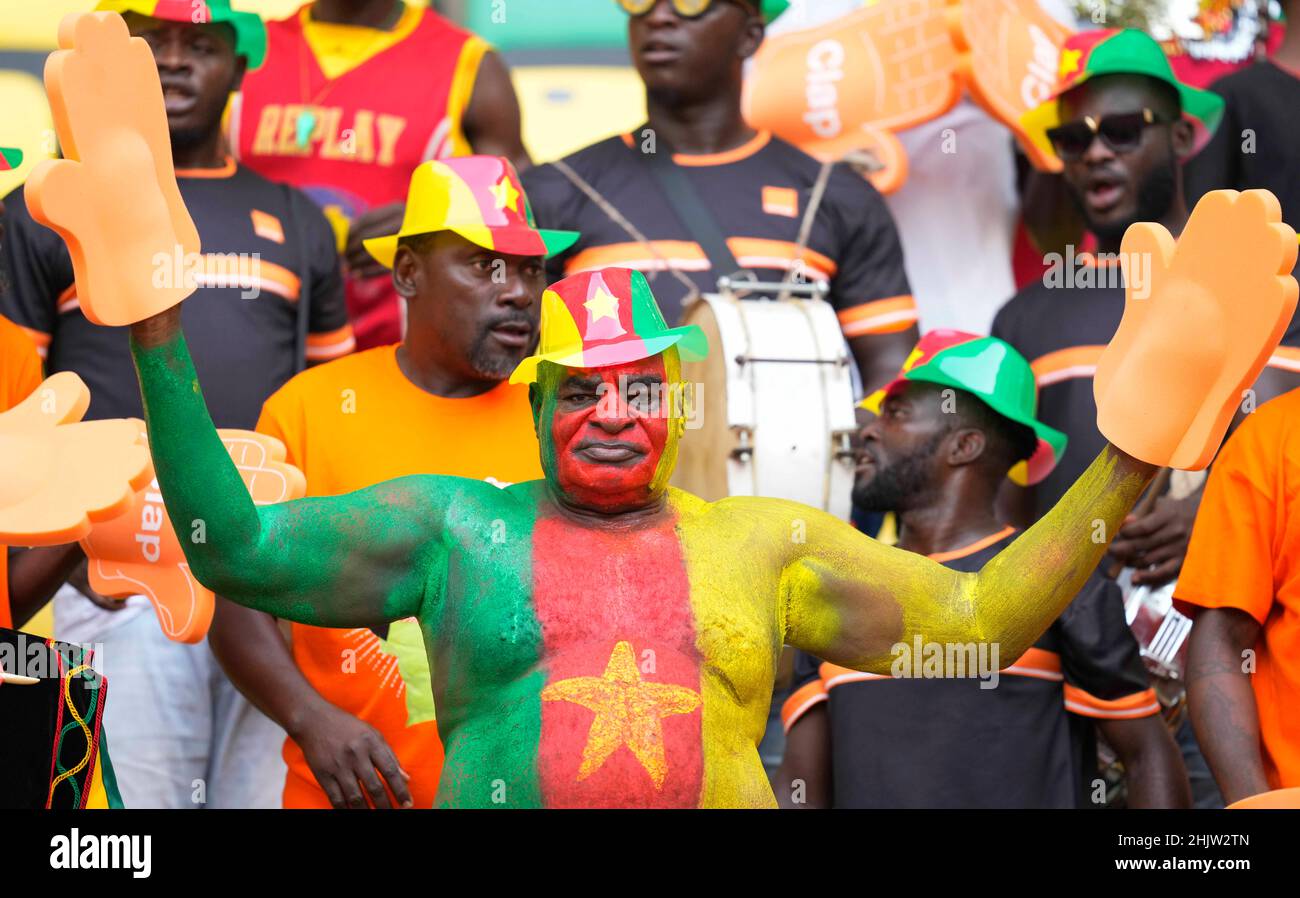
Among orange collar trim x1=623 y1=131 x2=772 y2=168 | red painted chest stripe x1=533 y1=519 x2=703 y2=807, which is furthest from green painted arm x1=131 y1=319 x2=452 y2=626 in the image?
orange collar trim x1=623 y1=131 x2=772 y2=168

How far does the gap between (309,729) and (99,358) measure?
1.46m

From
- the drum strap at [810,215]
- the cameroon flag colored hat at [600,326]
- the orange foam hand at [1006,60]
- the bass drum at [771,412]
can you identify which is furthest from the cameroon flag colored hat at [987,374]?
the cameroon flag colored hat at [600,326]

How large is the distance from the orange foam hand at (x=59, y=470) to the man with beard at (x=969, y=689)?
196cm

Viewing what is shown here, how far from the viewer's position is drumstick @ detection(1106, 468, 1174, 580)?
5.72m

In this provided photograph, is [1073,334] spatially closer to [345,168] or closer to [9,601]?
[345,168]

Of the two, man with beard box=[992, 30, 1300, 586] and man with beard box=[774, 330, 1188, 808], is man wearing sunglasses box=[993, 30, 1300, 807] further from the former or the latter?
man with beard box=[774, 330, 1188, 808]

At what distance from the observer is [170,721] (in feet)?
18.4

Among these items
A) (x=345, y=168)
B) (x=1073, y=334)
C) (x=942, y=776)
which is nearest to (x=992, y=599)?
(x=942, y=776)

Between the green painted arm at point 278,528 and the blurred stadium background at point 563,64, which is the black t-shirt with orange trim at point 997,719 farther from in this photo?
the blurred stadium background at point 563,64

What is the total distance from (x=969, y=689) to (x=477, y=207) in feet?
5.56

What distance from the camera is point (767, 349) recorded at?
5.67 meters

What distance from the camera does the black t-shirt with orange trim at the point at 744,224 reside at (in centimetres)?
621
